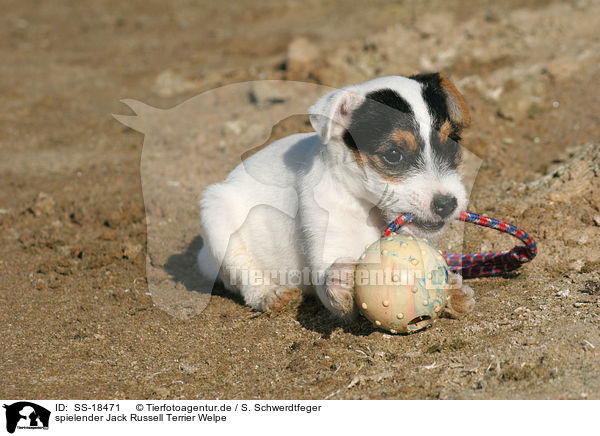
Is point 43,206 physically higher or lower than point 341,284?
higher

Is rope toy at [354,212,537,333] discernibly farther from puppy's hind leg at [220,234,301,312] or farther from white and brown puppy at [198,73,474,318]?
puppy's hind leg at [220,234,301,312]

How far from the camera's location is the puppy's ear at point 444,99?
431 centimetres

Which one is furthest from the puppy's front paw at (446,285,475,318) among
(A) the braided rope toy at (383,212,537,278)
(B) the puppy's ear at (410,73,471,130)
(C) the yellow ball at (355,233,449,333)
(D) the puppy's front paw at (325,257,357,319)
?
(B) the puppy's ear at (410,73,471,130)

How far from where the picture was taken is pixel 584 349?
369cm

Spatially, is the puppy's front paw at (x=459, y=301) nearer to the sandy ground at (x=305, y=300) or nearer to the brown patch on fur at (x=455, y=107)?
the sandy ground at (x=305, y=300)

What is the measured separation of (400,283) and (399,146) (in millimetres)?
937

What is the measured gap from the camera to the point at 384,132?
13.7 ft

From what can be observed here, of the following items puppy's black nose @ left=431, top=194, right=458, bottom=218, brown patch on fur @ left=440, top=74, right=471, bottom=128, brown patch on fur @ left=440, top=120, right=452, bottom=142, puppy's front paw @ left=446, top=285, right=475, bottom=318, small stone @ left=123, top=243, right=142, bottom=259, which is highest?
brown patch on fur @ left=440, top=74, right=471, bottom=128

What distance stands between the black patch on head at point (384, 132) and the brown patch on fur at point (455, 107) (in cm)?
41

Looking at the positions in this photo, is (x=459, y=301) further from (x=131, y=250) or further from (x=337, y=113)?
(x=131, y=250)

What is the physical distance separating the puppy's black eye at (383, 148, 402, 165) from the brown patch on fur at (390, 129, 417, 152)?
2.0 inches

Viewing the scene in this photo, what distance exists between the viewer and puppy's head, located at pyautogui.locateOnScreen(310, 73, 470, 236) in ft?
13.4
